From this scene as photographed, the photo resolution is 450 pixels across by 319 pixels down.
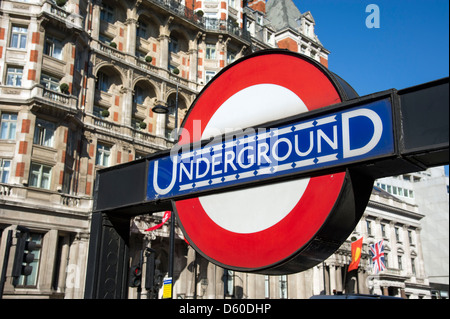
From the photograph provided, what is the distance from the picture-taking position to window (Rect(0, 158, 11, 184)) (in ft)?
82.9

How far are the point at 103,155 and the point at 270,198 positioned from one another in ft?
97.5

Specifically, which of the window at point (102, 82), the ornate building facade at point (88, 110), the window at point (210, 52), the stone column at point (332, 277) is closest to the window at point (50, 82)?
the ornate building facade at point (88, 110)

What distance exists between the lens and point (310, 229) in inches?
95.5

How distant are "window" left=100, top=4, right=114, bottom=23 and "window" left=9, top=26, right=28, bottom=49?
7371mm

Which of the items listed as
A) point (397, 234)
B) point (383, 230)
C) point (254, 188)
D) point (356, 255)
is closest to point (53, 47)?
point (356, 255)

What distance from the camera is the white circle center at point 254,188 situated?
2635 mm

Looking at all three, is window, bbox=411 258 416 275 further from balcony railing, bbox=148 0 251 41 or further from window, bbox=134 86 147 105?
window, bbox=134 86 147 105

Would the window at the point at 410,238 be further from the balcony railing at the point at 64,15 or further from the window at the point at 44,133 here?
the balcony railing at the point at 64,15

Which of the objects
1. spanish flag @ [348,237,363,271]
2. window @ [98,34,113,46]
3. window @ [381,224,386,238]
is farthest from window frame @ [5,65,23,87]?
window @ [381,224,386,238]

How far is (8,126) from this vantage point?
26391 millimetres

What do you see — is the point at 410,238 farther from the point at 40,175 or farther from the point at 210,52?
the point at 40,175

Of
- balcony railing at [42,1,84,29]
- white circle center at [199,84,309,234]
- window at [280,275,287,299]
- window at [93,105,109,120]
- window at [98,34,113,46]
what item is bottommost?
window at [280,275,287,299]

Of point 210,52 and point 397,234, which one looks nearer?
point 210,52
